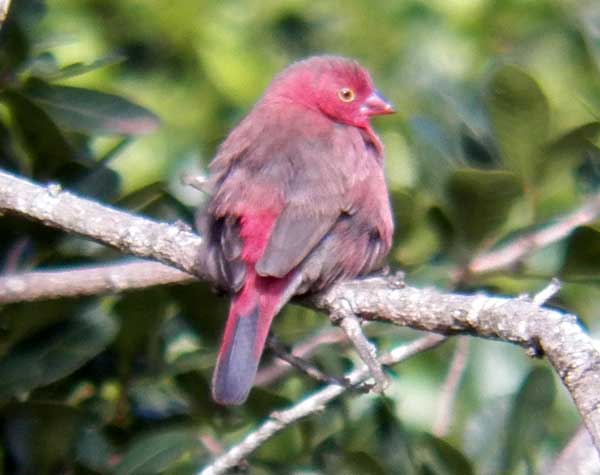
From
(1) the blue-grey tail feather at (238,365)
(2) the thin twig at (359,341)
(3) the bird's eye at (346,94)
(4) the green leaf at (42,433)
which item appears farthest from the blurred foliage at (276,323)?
(3) the bird's eye at (346,94)

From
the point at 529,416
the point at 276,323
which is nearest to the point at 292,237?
the point at 276,323

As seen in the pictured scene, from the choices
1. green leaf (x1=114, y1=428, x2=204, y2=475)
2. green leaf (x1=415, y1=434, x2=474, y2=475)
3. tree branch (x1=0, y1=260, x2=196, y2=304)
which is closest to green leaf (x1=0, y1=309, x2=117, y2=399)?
tree branch (x1=0, y1=260, x2=196, y2=304)

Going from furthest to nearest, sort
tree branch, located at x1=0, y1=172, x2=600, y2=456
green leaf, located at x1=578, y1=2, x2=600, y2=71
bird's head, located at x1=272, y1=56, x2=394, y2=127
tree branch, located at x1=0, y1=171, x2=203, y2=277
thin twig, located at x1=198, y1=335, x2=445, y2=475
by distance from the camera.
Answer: bird's head, located at x1=272, y1=56, x2=394, y2=127, green leaf, located at x1=578, y1=2, x2=600, y2=71, tree branch, located at x1=0, y1=171, x2=203, y2=277, thin twig, located at x1=198, y1=335, x2=445, y2=475, tree branch, located at x1=0, y1=172, x2=600, y2=456

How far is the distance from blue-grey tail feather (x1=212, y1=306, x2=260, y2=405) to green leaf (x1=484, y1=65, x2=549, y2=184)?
2.81 ft

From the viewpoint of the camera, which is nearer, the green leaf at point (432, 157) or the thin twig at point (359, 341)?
the thin twig at point (359, 341)

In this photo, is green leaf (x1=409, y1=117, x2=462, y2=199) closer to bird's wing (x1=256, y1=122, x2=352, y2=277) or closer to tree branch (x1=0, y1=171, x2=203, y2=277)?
bird's wing (x1=256, y1=122, x2=352, y2=277)

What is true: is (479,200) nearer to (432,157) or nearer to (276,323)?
(432,157)

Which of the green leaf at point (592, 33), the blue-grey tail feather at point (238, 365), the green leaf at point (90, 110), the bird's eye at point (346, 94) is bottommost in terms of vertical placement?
the blue-grey tail feather at point (238, 365)

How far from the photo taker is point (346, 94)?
5.77 m

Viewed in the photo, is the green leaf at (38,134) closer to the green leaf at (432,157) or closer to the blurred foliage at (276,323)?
the blurred foliage at (276,323)

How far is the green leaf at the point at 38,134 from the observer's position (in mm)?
4422

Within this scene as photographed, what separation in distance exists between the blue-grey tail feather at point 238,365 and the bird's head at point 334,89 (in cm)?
142

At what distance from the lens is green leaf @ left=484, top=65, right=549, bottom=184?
14.8ft

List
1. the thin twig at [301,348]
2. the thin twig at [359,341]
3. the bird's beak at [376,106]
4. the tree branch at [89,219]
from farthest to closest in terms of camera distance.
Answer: the bird's beak at [376,106]
the thin twig at [301,348]
the tree branch at [89,219]
the thin twig at [359,341]
